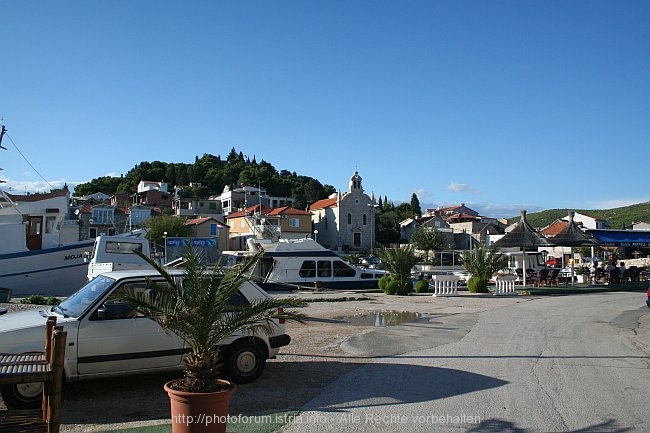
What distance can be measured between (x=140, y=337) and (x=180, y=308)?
7.30 feet

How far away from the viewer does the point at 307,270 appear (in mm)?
31812

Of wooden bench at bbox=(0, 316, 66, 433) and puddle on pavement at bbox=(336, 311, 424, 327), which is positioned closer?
wooden bench at bbox=(0, 316, 66, 433)

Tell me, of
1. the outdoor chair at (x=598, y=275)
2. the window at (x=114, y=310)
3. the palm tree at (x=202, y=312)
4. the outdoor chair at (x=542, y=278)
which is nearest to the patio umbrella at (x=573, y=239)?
the outdoor chair at (x=542, y=278)

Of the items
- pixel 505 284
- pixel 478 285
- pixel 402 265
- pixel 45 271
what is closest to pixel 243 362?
pixel 402 265

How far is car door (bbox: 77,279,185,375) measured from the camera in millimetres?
7574

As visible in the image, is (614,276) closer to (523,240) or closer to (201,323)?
(523,240)

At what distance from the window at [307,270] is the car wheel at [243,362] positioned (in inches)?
918

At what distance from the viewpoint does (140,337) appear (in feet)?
25.8

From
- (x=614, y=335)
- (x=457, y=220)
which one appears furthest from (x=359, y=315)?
(x=457, y=220)

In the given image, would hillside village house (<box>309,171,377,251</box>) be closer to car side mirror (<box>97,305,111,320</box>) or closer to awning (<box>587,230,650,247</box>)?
awning (<box>587,230,650,247</box>)

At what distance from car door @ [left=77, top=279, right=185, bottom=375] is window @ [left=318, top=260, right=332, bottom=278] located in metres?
24.0

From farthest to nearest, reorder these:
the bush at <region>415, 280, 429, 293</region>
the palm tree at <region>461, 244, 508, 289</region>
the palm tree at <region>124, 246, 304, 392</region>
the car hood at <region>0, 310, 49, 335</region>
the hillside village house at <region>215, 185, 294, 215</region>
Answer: the hillside village house at <region>215, 185, 294, 215</region>
the bush at <region>415, 280, 429, 293</region>
the palm tree at <region>461, 244, 508, 289</region>
the car hood at <region>0, 310, 49, 335</region>
the palm tree at <region>124, 246, 304, 392</region>

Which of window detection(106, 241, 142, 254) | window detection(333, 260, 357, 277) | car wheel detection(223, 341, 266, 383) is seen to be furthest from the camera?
window detection(333, 260, 357, 277)

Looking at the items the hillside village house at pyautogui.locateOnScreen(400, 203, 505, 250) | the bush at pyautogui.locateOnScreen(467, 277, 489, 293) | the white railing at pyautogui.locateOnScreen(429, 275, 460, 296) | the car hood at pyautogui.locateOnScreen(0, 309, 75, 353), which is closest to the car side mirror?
the car hood at pyautogui.locateOnScreen(0, 309, 75, 353)
